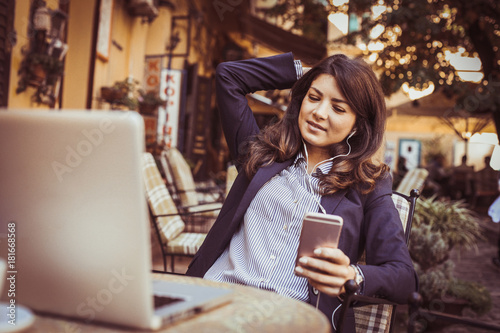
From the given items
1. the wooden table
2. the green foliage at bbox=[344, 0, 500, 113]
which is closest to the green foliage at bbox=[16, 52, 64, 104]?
the green foliage at bbox=[344, 0, 500, 113]

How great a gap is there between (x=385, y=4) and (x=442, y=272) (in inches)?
122

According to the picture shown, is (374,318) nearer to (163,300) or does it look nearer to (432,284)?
(163,300)

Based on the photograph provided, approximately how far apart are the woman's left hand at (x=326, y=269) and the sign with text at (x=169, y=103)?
26.5 ft

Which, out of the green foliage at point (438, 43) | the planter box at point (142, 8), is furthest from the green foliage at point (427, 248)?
the planter box at point (142, 8)

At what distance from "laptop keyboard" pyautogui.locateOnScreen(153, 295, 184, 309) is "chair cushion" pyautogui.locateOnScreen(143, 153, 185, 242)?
249 centimetres

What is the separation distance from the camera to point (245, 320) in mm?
932

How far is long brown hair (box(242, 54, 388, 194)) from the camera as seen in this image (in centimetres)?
177

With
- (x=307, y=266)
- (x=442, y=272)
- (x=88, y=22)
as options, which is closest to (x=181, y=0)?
(x=88, y=22)

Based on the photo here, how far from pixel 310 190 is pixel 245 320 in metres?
0.91

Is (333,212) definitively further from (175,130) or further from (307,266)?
(175,130)

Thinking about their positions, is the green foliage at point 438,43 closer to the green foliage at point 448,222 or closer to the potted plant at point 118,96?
the green foliage at point 448,222

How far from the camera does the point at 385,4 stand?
580 centimetres

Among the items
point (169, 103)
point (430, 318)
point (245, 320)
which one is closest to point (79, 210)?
point (245, 320)

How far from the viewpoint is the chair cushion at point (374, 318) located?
180 centimetres
